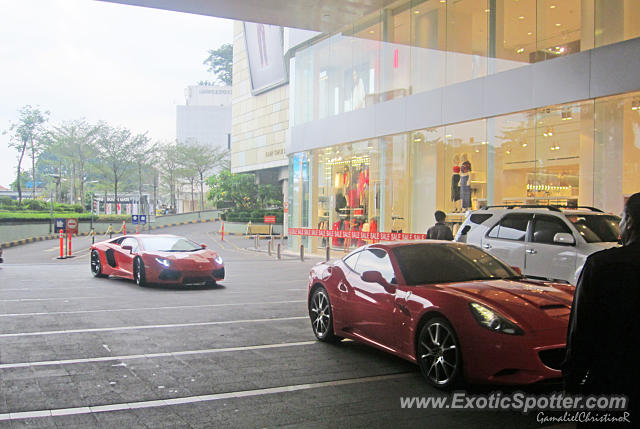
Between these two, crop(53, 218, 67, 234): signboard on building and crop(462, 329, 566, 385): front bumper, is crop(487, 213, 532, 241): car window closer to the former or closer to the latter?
crop(462, 329, 566, 385): front bumper

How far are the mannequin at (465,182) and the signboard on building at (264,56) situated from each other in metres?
31.7

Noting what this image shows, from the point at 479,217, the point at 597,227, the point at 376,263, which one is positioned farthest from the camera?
the point at 479,217

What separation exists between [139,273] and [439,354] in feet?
36.4

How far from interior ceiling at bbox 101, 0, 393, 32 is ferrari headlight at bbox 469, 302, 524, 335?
50.2 ft

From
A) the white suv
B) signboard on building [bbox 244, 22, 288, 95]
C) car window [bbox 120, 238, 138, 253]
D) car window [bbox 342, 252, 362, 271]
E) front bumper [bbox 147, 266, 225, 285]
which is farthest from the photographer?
signboard on building [bbox 244, 22, 288, 95]

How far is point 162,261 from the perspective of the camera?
15.0m

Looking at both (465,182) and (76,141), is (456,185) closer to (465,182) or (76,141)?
(465,182)

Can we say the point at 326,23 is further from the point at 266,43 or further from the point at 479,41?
the point at 266,43

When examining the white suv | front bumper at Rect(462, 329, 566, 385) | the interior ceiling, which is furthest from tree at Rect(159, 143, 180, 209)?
front bumper at Rect(462, 329, 566, 385)

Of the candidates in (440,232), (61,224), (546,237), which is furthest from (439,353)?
(61,224)

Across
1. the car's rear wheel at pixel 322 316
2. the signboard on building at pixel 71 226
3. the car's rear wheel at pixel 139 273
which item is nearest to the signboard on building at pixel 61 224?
the signboard on building at pixel 71 226

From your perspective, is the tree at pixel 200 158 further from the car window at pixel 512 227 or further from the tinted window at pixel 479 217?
the car window at pixel 512 227

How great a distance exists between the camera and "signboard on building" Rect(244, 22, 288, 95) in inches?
1967

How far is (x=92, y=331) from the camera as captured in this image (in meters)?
8.95
